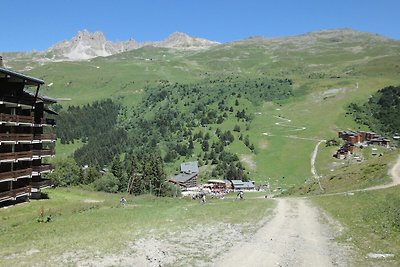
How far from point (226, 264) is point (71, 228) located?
18.1 meters

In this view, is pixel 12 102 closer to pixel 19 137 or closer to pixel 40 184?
pixel 19 137

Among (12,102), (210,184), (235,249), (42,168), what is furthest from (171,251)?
(210,184)

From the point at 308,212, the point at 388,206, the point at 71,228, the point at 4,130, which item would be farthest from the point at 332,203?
the point at 4,130

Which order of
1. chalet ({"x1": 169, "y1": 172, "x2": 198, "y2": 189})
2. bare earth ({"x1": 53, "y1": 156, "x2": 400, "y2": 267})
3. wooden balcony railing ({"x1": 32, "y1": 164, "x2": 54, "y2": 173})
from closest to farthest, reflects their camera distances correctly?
bare earth ({"x1": 53, "y1": 156, "x2": 400, "y2": 267})
wooden balcony railing ({"x1": 32, "y1": 164, "x2": 54, "y2": 173})
chalet ({"x1": 169, "y1": 172, "x2": 198, "y2": 189})

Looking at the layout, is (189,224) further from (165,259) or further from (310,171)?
(310,171)

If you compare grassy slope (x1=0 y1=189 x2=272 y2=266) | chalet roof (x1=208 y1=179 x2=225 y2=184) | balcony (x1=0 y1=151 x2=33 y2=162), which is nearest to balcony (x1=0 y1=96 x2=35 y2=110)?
balcony (x1=0 y1=151 x2=33 y2=162)

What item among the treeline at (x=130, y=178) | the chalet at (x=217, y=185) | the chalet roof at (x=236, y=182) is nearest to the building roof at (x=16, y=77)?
the treeline at (x=130, y=178)

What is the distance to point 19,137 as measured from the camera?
58500 mm

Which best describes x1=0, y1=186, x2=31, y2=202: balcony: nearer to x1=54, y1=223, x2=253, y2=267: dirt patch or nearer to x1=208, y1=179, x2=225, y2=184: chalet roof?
x1=54, y1=223, x2=253, y2=267: dirt patch

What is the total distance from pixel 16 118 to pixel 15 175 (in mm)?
7521

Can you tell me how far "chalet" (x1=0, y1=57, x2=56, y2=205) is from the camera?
55312 millimetres

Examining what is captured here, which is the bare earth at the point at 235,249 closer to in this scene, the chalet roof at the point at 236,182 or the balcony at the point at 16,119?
the balcony at the point at 16,119

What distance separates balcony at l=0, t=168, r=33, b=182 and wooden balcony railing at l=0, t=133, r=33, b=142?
4221 millimetres

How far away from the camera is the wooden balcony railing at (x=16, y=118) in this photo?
53844mm
